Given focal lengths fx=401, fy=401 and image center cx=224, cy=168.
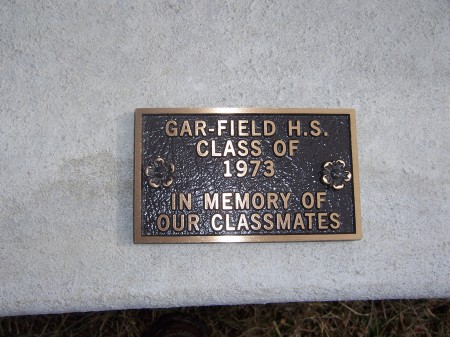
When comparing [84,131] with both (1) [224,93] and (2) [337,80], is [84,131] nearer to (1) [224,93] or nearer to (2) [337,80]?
(1) [224,93]

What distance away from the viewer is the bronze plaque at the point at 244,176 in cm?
157

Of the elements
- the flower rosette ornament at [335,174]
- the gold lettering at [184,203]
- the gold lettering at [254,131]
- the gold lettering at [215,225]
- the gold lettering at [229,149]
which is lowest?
the gold lettering at [215,225]

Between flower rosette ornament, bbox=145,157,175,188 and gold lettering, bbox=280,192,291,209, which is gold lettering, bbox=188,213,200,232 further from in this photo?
gold lettering, bbox=280,192,291,209

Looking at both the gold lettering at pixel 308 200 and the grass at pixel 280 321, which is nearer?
the gold lettering at pixel 308 200

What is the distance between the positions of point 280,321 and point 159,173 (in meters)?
1.03

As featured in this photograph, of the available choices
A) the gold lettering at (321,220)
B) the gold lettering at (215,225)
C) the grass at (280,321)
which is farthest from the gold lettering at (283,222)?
the grass at (280,321)

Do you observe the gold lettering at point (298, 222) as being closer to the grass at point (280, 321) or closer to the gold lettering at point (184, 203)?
the gold lettering at point (184, 203)

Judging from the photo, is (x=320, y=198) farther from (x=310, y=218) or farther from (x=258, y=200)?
(x=258, y=200)

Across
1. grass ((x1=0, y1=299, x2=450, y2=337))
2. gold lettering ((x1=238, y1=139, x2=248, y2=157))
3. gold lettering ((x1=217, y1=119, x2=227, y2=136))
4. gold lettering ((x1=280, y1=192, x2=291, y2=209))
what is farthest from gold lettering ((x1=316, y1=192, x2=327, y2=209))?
grass ((x1=0, y1=299, x2=450, y2=337))

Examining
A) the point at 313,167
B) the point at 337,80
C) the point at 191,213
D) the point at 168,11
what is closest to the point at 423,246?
the point at 313,167

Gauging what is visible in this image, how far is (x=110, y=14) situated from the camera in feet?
5.37

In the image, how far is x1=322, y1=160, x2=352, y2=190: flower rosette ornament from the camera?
1.61 meters

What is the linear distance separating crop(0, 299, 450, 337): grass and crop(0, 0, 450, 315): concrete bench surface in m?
0.44

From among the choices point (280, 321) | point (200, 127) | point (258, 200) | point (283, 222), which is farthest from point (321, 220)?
point (280, 321)
